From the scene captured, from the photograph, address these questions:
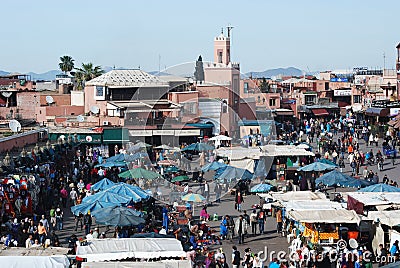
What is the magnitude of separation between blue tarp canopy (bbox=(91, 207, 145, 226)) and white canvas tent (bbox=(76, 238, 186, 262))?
3947 mm

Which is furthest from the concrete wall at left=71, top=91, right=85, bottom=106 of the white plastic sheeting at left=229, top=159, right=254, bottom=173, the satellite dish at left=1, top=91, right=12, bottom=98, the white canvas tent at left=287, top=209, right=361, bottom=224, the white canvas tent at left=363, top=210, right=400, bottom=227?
the white canvas tent at left=363, top=210, right=400, bottom=227

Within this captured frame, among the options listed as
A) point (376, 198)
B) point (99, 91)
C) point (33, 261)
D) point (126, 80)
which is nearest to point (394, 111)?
point (126, 80)

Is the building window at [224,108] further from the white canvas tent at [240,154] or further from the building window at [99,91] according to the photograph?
the white canvas tent at [240,154]

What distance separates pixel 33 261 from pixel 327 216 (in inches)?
302

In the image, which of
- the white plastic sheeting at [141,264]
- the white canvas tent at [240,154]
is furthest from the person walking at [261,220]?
the white canvas tent at [240,154]

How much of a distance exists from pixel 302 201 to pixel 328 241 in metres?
2.39

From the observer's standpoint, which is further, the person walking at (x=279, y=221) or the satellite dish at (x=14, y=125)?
the satellite dish at (x=14, y=125)

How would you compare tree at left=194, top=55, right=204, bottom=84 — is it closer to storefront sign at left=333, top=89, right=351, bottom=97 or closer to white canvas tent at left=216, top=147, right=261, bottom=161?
storefront sign at left=333, top=89, right=351, bottom=97

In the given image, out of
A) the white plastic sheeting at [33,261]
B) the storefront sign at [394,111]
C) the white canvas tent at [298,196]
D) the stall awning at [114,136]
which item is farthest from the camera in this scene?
the storefront sign at [394,111]

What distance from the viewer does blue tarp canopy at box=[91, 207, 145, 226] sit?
18.3 m

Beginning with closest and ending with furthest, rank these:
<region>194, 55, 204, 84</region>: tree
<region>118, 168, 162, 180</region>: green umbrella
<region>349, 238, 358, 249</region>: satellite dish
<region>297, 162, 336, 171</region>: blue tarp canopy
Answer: <region>349, 238, 358, 249</region>: satellite dish → <region>118, 168, 162, 180</region>: green umbrella → <region>297, 162, 336, 171</region>: blue tarp canopy → <region>194, 55, 204, 84</region>: tree

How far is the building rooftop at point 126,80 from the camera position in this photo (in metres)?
49.0

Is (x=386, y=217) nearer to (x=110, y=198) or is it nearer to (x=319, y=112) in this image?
(x=110, y=198)

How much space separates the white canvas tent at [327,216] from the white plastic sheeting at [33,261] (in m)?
6.81
